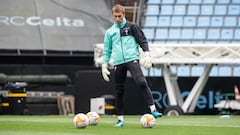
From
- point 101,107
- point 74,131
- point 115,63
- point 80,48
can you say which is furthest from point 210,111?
point 74,131

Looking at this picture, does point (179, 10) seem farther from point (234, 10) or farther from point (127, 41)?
point (127, 41)

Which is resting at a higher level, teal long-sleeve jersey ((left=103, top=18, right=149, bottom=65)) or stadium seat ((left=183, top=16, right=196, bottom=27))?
stadium seat ((left=183, top=16, right=196, bottom=27))

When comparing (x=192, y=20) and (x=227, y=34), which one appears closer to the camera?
(x=227, y=34)

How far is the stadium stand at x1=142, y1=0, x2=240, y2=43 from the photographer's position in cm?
3077

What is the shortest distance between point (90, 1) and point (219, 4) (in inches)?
219

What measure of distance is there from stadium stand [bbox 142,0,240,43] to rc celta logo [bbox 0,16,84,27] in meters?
3.06

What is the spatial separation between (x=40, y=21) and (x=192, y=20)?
6.42 m

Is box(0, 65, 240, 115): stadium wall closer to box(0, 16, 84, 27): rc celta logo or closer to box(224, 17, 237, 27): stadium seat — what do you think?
box(0, 16, 84, 27): rc celta logo

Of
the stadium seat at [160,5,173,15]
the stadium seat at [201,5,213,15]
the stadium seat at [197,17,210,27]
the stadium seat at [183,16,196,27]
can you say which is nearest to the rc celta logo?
the stadium seat at [160,5,173,15]

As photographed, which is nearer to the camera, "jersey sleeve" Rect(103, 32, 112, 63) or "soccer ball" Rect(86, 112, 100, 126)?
"soccer ball" Rect(86, 112, 100, 126)

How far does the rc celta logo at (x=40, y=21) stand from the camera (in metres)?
29.9

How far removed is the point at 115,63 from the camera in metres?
13.5

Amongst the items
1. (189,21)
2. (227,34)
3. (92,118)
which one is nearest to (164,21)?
(189,21)

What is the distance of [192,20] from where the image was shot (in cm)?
3147
